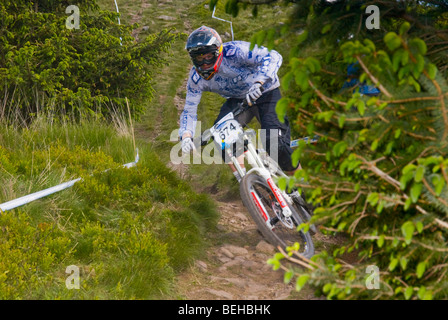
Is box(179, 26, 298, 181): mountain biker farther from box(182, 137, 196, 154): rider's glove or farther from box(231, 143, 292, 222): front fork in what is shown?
box(231, 143, 292, 222): front fork

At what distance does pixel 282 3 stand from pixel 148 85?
21.3ft

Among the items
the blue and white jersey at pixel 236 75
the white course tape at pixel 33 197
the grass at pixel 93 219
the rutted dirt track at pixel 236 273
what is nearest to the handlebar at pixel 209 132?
the blue and white jersey at pixel 236 75

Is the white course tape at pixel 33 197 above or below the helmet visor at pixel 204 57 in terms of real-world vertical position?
below

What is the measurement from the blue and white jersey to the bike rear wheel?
110cm

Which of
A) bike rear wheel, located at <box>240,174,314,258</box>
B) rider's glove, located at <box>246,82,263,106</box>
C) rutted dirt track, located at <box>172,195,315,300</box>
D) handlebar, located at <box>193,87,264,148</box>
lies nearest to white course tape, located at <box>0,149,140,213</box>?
handlebar, located at <box>193,87,264,148</box>

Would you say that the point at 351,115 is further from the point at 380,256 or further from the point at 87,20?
the point at 87,20

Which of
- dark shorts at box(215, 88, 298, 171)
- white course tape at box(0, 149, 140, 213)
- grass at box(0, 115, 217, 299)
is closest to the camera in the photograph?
grass at box(0, 115, 217, 299)

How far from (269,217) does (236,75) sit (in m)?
1.99

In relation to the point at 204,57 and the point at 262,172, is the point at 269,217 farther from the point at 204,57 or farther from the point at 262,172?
the point at 204,57

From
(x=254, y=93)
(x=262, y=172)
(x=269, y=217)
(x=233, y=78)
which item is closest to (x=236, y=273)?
(x=269, y=217)

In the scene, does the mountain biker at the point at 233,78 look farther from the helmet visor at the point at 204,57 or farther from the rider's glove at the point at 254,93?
the rider's glove at the point at 254,93

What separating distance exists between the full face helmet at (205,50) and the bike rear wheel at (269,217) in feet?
4.70

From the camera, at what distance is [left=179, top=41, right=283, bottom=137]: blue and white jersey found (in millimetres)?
5742

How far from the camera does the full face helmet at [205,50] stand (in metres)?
5.38
